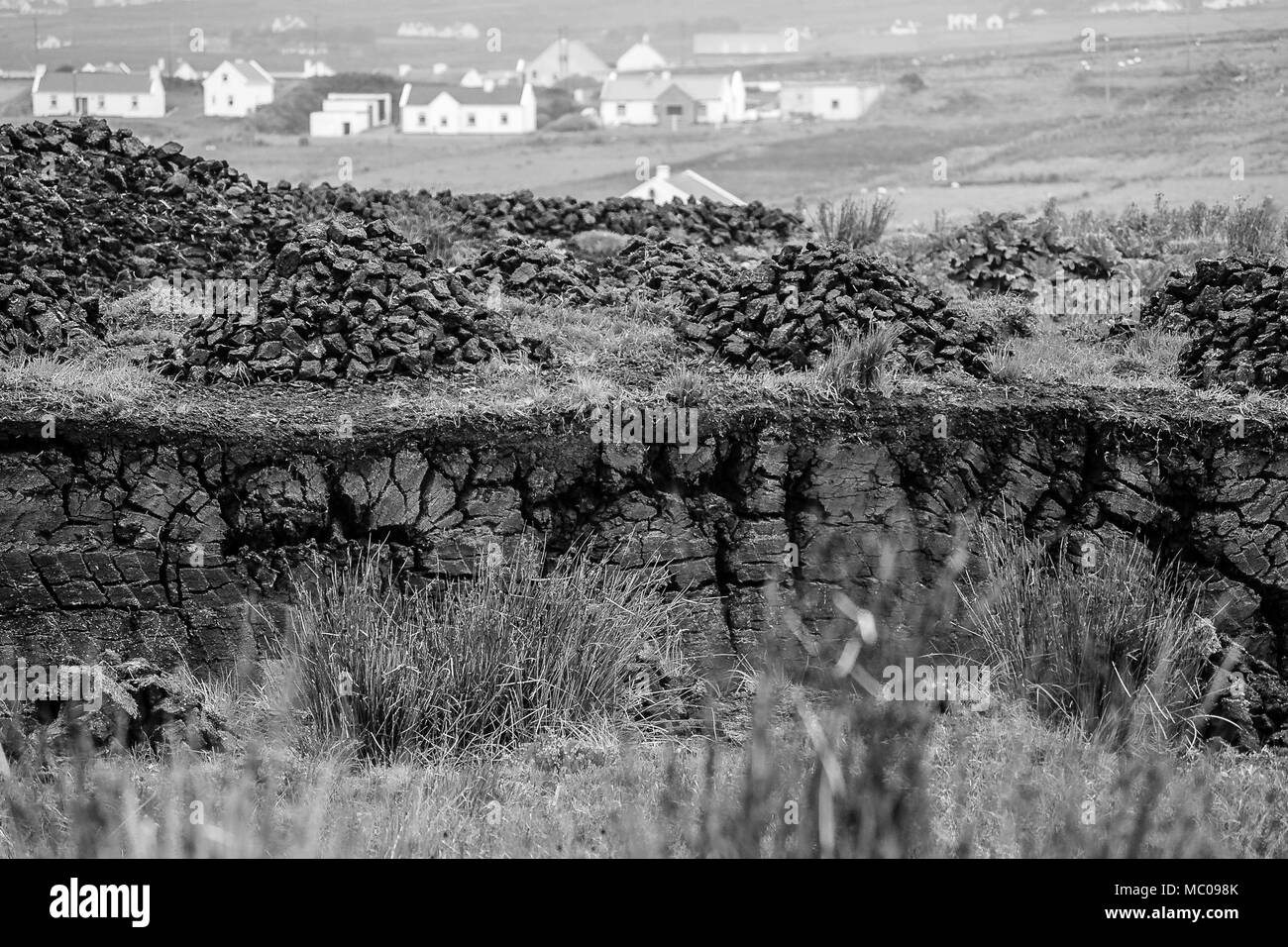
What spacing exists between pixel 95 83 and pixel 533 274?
15.8m

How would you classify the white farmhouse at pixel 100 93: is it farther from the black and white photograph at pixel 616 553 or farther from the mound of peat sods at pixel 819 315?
the mound of peat sods at pixel 819 315

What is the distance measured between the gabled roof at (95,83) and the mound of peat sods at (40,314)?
13455mm

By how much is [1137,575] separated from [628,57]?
32.3 metres

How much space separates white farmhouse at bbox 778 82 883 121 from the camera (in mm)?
34031

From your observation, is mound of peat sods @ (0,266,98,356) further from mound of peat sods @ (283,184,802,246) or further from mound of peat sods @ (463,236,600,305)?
mound of peat sods @ (283,184,802,246)

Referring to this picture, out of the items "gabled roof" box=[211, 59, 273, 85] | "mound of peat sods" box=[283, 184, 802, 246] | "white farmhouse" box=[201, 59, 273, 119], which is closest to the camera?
"mound of peat sods" box=[283, 184, 802, 246]

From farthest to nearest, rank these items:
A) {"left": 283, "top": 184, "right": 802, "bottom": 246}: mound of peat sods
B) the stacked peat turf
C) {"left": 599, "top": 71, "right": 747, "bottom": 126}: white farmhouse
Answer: {"left": 599, "top": 71, "right": 747, "bottom": 126}: white farmhouse
{"left": 283, "top": 184, "right": 802, "bottom": 246}: mound of peat sods
the stacked peat turf

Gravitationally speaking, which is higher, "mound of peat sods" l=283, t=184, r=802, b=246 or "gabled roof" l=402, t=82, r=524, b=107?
"gabled roof" l=402, t=82, r=524, b=107

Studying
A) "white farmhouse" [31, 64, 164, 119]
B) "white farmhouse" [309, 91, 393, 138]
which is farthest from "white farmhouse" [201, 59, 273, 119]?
"white farmhouse" [31, 64, 164, 119]

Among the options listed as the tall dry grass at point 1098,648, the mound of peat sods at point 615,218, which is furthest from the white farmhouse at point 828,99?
the tall dry grass at point 1098,648

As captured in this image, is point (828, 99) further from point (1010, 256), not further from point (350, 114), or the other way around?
point (1010, 256)

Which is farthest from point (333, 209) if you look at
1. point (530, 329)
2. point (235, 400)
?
point (235, 400)

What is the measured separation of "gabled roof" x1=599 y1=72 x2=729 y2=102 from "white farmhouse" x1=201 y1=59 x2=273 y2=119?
276 inches

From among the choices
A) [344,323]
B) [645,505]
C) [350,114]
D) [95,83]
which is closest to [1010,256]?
[645,505]
